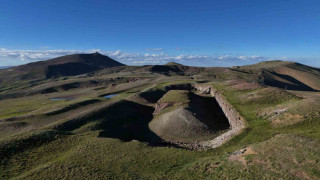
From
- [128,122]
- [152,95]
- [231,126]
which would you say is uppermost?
[152,95]

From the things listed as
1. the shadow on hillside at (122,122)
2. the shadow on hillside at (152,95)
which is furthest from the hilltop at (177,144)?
the shadow on hillside at (152,95)

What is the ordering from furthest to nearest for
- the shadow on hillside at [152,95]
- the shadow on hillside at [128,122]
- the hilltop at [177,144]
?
the shadow on hillside at [152,95] < the shadow on hillside at [128,122] < the hilltop at [177,144]

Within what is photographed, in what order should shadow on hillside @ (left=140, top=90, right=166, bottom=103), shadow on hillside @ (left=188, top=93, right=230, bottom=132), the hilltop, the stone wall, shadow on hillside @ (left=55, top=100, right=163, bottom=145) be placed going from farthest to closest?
shadow on hillside @ (left=140, top=90, right=166, bottom=103), shadow on hillside @ (left=188, top=93, right=230, bottom=132), shadow on hillside @ (left=55, top=100, right=163, bottom=145), the stone wall, the hilltop

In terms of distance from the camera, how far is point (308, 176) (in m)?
19.2

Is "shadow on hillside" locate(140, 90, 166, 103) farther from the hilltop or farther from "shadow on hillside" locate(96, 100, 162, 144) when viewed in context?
the hilltop

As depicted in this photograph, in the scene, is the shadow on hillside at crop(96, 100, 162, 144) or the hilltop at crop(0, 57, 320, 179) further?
the shadow on hillside at crop(96, 100, 162, 144)

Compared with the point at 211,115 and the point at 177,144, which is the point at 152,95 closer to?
the point at 211,115

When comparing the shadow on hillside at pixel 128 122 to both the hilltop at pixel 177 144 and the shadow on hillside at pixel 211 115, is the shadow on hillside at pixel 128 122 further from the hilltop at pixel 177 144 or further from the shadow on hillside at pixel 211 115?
the shadow on hillside at pixel 211 115

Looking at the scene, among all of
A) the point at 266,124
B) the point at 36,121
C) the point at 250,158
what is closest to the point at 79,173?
the point at 250,158

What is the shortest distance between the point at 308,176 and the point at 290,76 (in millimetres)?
215387

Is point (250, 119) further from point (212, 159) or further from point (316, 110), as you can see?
point (212, 159)

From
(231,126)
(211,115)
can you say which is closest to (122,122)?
(211,115)

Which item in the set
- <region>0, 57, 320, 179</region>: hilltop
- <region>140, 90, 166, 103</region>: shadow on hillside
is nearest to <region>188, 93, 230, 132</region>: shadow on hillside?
<region>0, 57, 320, 179</region>: hilltop

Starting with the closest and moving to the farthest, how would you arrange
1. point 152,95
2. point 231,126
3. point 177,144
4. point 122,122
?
1. point 177,144
2. point 231,126
3. point 122,122
4. point 152,95
